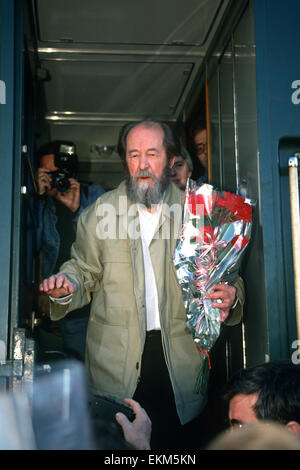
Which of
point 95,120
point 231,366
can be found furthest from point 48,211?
point 231,366

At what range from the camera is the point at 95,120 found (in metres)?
5.44

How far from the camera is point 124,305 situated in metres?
2.88

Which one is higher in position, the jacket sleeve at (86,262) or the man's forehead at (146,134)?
the man's forehead at (146,134)

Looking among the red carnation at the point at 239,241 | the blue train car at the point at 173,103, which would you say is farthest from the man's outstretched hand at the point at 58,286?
the red carnation at the point at 239,241

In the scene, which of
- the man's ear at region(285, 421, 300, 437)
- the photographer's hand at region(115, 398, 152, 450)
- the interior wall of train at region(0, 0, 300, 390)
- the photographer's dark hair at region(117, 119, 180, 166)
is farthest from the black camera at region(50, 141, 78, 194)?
the man's ear at region(285, 421, 300, 437)

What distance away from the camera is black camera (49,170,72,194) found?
426 centimetres

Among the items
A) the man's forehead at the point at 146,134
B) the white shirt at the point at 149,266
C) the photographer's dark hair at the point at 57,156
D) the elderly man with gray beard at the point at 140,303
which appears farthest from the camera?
the photographer's dark hair at the point at 57,156

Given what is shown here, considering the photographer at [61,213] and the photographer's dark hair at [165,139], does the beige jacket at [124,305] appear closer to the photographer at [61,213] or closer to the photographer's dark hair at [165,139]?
the photographer's dark hair at [165,139]

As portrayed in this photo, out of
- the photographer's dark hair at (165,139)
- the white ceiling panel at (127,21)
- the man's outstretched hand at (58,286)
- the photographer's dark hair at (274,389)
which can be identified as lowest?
the photographer's dark hair at (274,389)

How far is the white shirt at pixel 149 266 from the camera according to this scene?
9.46ft

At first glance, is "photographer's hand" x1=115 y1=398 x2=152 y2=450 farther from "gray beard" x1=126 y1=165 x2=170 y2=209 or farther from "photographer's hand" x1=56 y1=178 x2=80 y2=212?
"photographer's hand" x1=56 y1=178 x2=80 y2=212

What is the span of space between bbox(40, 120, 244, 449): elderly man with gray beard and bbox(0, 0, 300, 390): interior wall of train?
268 mm
